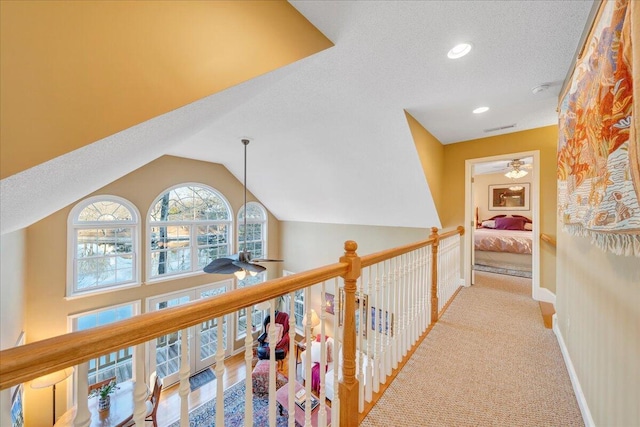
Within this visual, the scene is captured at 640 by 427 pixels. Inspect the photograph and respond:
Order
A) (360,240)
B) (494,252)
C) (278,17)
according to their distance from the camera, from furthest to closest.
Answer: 1. (360,240)
2. (494,252)
3. (278,17)

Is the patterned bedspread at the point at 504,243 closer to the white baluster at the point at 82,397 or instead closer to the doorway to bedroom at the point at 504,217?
the doorway to bedroom at the point at 504,217

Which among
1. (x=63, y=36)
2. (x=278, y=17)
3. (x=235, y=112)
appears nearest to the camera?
(x=63, y=36)

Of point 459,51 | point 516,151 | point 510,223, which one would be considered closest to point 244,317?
point 516,151

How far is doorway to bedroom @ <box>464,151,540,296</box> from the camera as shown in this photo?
332cm

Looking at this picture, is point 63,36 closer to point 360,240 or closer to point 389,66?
point 389,66

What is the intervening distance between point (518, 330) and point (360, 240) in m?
3.25

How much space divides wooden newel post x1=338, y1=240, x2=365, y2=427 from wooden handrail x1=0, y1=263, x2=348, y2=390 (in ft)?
1.71

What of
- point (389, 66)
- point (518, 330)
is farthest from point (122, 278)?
point (518, 330)

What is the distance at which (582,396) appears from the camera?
4.64ft

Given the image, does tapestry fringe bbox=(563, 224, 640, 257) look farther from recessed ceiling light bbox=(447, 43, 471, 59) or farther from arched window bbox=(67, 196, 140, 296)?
arched window bbox=(67, 196, 140, 296)

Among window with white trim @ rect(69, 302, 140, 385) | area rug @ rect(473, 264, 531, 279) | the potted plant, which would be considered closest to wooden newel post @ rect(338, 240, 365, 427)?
the potted plant

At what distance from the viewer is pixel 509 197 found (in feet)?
22.9

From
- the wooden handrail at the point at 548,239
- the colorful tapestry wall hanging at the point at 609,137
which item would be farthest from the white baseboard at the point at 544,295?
the colorful tapestry wall hanging at the point at 609,137

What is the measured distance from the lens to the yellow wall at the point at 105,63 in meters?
0.78
